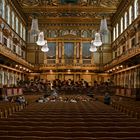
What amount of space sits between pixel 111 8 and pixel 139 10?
1173cm

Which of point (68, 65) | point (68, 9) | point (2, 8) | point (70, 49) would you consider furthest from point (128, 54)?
point (70, 49)

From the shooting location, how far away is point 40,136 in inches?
262

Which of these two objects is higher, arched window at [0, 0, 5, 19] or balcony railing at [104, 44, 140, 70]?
arched window at [0, 0, 5, 19]

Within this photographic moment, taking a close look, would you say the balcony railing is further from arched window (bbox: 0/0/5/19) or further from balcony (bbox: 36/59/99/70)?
arched window (bbox: 0/0/5/19)

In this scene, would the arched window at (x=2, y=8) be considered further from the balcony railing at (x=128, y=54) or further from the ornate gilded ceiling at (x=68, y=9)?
the balcony railing at (x=128, y=54)

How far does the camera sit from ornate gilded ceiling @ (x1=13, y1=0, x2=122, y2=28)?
40.4m

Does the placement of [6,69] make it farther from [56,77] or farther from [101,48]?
[101,48]

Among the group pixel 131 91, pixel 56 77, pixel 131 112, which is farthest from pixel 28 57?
pixel 131 112

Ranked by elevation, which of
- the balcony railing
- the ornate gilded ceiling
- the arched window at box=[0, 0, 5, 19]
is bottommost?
the balcony railing

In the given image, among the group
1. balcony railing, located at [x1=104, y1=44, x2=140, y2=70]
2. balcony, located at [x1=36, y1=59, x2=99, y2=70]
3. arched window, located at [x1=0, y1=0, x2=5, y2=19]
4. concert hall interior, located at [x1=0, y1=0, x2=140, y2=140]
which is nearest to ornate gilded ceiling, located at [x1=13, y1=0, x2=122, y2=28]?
concert hall interior, located at [x1=0, y1=0, x2=140, y2=140]

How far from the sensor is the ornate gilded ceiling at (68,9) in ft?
133

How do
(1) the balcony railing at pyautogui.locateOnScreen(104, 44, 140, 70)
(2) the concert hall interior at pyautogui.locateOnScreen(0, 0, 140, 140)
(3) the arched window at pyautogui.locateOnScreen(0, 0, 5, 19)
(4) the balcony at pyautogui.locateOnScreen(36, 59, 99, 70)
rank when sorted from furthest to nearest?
(4) the balcony at pyautogui.locateOnScreen(36, 59, 99, 70), (3) the arched window at pyautogui.locateOnScreen(0, 0, 5, 19), (2) the concert hall interior at pyautogui.locateOnScreen(0, 0, 140, 140), (1) the balcony railing at pyautogui.locateOnScreen(104, 44, 140, 70)

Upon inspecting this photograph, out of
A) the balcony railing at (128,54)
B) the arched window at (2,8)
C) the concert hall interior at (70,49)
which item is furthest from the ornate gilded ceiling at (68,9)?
the balcony railing at (128,54)

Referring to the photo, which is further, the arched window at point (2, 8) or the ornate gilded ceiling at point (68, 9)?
the ornate gilded ceiling at point (68, 9)
